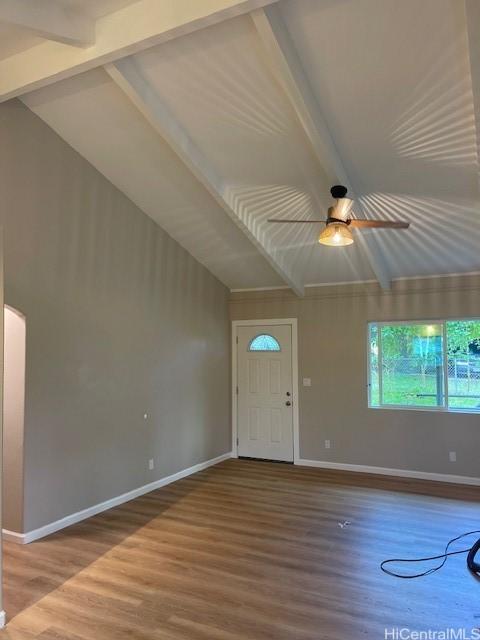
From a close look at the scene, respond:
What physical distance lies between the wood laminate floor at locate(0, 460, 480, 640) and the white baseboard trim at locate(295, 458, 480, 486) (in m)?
0.34

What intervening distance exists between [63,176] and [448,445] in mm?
5220

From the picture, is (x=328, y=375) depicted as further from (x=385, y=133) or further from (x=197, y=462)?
(x=385, y=133)

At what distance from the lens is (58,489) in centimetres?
392

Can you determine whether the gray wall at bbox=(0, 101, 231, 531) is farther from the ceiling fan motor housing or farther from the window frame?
the ceiling fan motor housing

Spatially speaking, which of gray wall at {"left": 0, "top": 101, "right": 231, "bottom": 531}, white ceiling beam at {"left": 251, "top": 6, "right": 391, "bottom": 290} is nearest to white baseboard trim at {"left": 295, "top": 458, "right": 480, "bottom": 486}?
gray wall at {"left": 0, "top": 101, "right": 231, "bottom": 531}

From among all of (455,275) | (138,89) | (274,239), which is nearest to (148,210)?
(274,239)

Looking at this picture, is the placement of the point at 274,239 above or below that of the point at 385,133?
below

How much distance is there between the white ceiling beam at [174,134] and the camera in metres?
3.19

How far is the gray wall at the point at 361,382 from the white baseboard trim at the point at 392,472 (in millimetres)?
58

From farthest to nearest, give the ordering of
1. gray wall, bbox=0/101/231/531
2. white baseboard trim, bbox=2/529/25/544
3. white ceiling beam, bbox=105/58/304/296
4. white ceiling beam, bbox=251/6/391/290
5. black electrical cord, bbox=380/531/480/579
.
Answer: gray wall, bbox=0/101/231/531, white baseboard trim, bbox=2/529/25/544, white ceiling beam, bbox=105/58/304/296, black electrical cord, bbox=380/531/480/579, white ceiling beam, bbox=251/6/391/290

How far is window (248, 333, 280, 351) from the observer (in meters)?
6.64

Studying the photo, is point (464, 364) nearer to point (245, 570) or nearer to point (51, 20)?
point (245, 570)

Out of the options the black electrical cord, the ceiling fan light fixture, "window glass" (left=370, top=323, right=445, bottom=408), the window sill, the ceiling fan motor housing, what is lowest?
the black electrical cord

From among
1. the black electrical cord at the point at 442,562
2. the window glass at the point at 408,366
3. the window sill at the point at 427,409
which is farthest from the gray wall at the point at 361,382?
the black electrical cord at the point at 442,562
